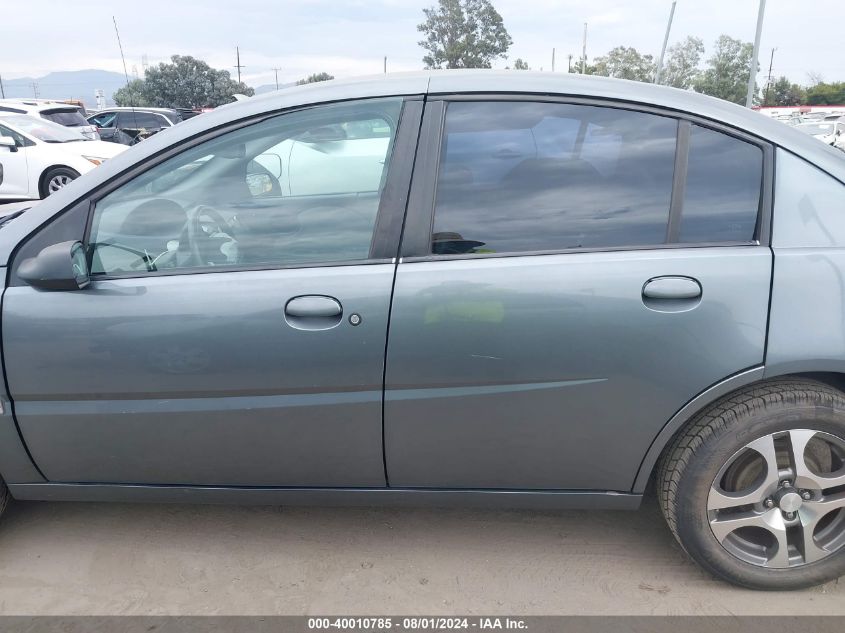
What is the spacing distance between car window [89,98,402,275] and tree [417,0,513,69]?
4585 cm

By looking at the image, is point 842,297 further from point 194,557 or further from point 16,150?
point 16,150

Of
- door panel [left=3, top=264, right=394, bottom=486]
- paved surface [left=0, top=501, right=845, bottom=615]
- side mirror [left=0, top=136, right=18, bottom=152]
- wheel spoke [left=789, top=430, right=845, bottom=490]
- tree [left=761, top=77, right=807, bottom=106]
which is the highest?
tree [left=761, top=77, right=807, bottom=106]

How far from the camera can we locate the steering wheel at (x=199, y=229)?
2125mm

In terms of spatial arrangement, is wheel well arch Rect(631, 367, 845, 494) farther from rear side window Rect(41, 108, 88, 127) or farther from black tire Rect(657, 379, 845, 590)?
rear side window Rect(41, 108, 88, 127)

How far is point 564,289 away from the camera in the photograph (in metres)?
1.92

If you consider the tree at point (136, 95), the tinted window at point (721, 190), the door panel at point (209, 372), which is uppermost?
the tree at point (136, 95)

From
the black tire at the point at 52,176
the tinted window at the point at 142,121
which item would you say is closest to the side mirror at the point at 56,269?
the black tire at the point at 52,176

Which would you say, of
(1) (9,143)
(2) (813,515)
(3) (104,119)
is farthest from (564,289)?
(3) (104,119)

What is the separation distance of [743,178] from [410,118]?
3.47 ft

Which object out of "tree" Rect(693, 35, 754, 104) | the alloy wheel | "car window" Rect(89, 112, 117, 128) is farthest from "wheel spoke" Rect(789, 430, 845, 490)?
"tree" Rect(693, 35, 754, 104)

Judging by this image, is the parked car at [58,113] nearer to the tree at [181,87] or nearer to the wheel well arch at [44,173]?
the wheel well arch at [44,173]

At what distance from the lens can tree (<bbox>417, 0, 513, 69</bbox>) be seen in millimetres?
45281

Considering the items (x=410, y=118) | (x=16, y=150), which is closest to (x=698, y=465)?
(x=410, y=118)

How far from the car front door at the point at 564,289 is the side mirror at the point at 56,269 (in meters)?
1.00
